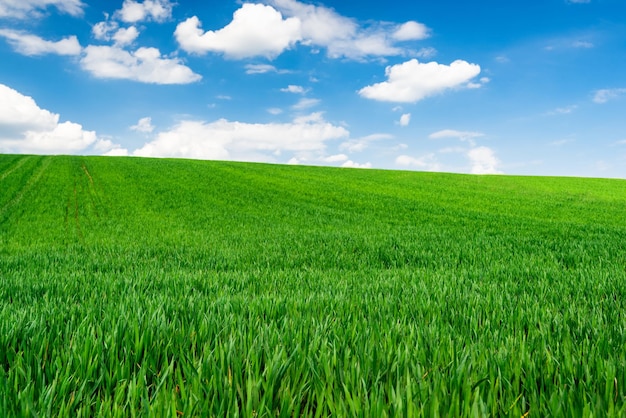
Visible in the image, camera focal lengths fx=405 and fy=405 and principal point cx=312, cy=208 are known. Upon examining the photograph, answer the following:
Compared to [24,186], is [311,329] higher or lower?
higher

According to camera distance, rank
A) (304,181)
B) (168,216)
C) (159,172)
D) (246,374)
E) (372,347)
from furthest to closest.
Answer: (159,172) → (304,181) → (168,216) → (372,347) → (246,374)

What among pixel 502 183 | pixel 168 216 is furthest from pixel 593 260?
pixel 502 183

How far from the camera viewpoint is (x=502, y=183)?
4659cm

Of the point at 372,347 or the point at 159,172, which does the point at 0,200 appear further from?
the point at 372,347

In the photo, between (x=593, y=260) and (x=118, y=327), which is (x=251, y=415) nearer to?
(x=118, y=327)

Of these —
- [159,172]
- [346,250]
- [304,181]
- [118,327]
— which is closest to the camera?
[118,327]

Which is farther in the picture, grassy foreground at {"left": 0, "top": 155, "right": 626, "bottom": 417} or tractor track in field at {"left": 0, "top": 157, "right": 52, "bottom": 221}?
tractor track in field at {"left": 0, "top": 157, "right": 52, "bottom": 221}

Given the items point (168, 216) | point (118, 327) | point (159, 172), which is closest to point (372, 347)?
point (118, 327)

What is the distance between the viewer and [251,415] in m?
1.70

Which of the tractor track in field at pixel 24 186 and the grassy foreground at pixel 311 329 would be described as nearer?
the grassy foreground at pixel 311 329

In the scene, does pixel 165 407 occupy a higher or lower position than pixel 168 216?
higher

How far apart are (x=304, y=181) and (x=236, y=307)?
35981mm

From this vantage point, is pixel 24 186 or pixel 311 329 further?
pixel 24 186

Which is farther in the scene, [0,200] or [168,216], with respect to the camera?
[0,200]
